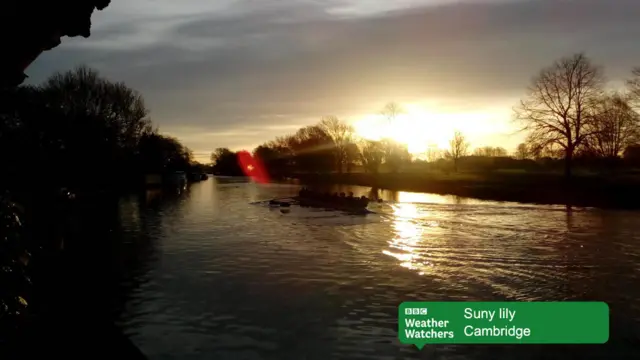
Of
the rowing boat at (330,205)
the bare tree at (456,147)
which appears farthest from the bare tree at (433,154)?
the rowing boat at (330,205)

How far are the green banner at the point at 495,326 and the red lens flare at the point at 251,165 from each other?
13820cm

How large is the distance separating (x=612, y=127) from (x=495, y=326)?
4846 centimetres

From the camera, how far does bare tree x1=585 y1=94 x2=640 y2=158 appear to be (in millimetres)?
48875

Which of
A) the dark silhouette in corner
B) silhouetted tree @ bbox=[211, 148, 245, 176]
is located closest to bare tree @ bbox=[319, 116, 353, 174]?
silhouetted tree @ bbox=[211, 148, 245, 176]

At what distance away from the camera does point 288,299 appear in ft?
40.1

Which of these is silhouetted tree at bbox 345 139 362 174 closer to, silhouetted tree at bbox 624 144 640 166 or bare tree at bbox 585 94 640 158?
silhouetted tree at bbox 624 144 640 166

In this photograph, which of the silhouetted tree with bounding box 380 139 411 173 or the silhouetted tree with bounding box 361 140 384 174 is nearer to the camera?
the silhouetted tree with bounding box 380 139 411 173

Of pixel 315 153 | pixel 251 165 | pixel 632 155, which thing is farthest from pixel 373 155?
pixel 251 165

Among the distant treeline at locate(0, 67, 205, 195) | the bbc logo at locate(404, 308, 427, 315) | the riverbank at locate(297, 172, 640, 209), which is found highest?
the distant treeline at locate(0, 67, 205, 195)

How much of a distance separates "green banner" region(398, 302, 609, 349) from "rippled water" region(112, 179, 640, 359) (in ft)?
0.65

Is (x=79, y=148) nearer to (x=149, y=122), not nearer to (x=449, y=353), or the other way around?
(x=449, y=353)

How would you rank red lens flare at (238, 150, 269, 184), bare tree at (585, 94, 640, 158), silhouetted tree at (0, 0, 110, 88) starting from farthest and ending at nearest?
red lens flare at (238, 150, 269, 184), bare tree at (585, 94, 640, 158), silhouetted tree at (0, 0, 110, 88)

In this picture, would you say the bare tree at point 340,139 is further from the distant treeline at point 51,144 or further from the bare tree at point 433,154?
the distant treeline at point 51,144

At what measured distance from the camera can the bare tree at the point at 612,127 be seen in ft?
160
